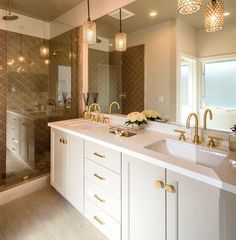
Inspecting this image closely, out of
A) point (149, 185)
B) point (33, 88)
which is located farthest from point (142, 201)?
point (33, 88)

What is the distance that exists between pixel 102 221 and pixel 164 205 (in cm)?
75

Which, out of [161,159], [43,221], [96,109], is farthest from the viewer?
[96,109]

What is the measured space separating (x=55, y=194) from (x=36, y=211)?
1.19 feet

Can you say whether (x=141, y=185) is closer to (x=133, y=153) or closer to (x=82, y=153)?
(x=133, y=153)

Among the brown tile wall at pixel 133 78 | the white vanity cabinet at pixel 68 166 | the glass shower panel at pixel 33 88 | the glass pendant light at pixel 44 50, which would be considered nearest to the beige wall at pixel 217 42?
the brown tile wall at pixel 133 78

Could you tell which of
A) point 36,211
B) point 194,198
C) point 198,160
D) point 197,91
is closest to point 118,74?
point 197,91

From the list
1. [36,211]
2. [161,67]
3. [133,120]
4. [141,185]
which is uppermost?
[161,67]

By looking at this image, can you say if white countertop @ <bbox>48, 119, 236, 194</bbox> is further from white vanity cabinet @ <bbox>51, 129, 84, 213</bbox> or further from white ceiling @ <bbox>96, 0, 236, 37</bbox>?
white ceiling @ <bbox>96, 0, 236, 37</bbox>

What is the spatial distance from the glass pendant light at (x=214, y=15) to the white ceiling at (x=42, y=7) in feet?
6.37

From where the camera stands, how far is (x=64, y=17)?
2.99 metres

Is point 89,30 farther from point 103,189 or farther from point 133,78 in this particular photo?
point 103,189

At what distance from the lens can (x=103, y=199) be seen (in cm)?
165

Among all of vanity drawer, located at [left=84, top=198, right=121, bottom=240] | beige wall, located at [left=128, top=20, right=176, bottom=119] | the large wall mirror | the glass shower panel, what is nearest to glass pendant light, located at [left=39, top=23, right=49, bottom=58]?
the glass shower panel

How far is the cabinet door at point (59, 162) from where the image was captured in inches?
85.0
